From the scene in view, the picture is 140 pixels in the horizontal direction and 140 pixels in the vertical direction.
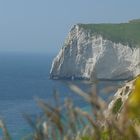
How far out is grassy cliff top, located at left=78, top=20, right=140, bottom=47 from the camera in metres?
102

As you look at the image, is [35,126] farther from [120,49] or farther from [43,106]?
[120,49]

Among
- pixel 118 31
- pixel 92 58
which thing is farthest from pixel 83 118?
pixel 118 31

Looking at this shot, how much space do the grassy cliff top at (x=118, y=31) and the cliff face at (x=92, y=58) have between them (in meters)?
1.01

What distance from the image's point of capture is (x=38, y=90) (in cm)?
8350

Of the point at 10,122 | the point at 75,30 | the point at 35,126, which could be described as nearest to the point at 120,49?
the point at 75,30

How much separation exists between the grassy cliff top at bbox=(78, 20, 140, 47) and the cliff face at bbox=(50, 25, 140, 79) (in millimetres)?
1007

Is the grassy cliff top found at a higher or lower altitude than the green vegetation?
lower

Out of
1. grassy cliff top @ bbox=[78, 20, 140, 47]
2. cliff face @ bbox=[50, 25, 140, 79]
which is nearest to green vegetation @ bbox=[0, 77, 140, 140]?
cliff face @ bbox=[50, 25, 140, 79]

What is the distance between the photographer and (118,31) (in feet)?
358

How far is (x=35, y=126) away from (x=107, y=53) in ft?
320

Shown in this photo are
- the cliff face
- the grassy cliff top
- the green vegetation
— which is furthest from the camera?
the grassy cliff top

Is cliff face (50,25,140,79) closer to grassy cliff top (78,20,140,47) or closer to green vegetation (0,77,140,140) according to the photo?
grassy cliff top (78,20,140,47)

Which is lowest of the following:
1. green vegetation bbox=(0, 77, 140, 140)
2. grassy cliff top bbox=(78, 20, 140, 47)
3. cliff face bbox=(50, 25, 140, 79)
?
cliff face bbox=(50, 25, 140, 79)

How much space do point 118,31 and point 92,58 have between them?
427 inches
